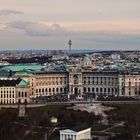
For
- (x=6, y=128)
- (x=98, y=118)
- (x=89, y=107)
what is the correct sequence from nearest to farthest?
(x=6, y=128) → (x=98, y=118) → (x=89, y=107)

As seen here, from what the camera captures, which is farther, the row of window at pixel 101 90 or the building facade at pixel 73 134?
the row of window at pixel 101 90

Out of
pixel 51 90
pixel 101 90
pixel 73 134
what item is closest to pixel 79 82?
pixel 101 90

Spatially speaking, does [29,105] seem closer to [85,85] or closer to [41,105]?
[41,105]

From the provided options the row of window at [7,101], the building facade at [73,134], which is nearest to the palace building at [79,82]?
the row of window at [7,101]

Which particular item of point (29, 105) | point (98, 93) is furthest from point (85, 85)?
point (29, 105)

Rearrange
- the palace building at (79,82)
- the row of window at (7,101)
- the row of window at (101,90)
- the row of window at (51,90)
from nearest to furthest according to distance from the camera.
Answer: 1. the row of window at (7,101)
2. the palace building at (79,82)
3. the row of window at (51,90)
4. the row of window at (101,90)

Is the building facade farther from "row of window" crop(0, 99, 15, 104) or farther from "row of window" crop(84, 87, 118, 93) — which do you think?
"row of window" crop(84, 87, 118, 93)

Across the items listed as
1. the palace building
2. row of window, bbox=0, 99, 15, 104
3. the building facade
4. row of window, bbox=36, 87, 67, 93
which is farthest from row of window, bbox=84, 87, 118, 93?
the building facade

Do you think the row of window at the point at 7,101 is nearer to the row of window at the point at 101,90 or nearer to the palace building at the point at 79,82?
the palace building at the point at 79,82
